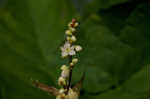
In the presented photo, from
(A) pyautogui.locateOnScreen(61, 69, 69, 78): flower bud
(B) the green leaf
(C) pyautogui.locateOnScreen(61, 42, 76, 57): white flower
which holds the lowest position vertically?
(A) pyautogui.locateOnScreen(61, 69, 69, 78): flower bud

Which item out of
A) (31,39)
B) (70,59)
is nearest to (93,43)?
(31,39)

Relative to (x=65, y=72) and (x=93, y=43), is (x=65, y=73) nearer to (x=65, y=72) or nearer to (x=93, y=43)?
(x=65, y=72)

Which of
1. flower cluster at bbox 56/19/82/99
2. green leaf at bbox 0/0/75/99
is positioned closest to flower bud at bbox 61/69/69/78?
flower cluster at bbox 56/19/82/99

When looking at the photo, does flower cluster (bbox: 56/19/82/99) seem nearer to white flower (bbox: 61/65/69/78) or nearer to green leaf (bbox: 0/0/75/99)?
white flower (bbox: 61/65/69/78)

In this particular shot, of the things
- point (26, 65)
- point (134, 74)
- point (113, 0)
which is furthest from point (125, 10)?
point (26, 65)

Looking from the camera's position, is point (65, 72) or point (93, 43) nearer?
point (65, 72)

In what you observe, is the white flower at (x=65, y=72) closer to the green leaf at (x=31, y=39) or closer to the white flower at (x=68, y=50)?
the white flower at (x=68, y=50)

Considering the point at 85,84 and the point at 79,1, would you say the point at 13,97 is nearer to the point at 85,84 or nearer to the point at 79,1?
the point at 85,84

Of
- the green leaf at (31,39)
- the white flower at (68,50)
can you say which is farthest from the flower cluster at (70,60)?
the green leaf at (31,39)
